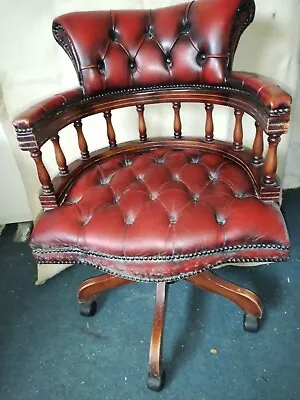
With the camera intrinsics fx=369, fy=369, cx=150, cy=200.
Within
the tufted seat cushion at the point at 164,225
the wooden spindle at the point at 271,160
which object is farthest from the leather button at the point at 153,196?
the wooden spindle at the point at 271,160

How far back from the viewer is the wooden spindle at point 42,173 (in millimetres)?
841

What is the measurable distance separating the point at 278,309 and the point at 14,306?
93 centimetres

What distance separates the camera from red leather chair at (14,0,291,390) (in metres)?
0.79

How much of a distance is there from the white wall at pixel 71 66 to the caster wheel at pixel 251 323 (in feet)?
2.09

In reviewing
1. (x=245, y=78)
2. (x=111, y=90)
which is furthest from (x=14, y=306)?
(x=245, y=78)

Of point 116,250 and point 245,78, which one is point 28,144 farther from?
point 245,78

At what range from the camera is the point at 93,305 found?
1276 mm

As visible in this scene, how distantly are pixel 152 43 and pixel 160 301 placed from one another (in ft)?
2.52

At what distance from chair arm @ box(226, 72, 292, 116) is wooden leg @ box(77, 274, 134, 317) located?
2.28 feet

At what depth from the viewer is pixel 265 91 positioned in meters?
0.78

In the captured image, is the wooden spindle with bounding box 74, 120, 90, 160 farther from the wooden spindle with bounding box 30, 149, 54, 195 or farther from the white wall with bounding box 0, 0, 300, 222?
the white wall with bounding box 0, 0, 300, 222

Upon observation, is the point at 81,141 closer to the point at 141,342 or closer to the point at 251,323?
the point at 141,342

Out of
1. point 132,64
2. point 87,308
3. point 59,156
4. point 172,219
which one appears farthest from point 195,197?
point 87,308

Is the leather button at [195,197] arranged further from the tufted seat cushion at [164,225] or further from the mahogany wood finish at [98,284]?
the mahogany wood finish at [98,284]
